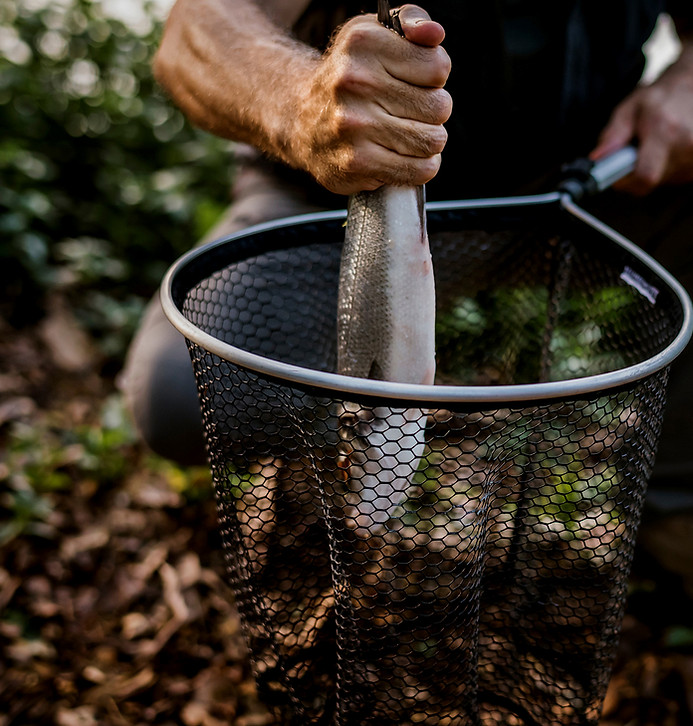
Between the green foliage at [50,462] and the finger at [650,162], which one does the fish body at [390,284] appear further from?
the green foliage at [50,462]

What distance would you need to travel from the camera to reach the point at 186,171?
294 centimetres

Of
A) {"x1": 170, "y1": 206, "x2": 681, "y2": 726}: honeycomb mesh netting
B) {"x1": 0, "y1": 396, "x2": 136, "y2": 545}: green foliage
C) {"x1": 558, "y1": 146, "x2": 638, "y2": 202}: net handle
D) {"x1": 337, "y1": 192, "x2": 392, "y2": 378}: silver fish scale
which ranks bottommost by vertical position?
{"x1": 0, "y1": 396, "x2": 136, "y2": 545}: green foliage

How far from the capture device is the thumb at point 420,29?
2.51ft

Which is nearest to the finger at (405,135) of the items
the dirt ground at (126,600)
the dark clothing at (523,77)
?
the dark clothing at (523,77)

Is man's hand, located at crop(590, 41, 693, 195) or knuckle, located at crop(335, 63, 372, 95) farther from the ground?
knuckle, located at crop(335, 63, 372, 95)

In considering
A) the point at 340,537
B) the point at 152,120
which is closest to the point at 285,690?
the point at 340,537

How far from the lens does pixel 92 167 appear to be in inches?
116

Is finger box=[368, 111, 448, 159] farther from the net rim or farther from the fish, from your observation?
the net rim

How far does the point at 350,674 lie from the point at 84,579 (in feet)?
2.72

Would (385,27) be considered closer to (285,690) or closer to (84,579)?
(285,690)

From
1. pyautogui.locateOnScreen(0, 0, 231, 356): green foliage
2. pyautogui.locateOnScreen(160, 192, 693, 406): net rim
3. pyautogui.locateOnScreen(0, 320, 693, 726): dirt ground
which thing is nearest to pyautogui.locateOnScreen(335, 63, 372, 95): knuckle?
pyautogui.locateOnScreen(160, 192, 693, 406): net rim

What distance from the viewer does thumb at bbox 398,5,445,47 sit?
2.51ft

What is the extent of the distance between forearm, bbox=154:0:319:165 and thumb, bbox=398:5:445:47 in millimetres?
193

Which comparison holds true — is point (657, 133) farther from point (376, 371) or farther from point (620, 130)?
point (376, 371)
